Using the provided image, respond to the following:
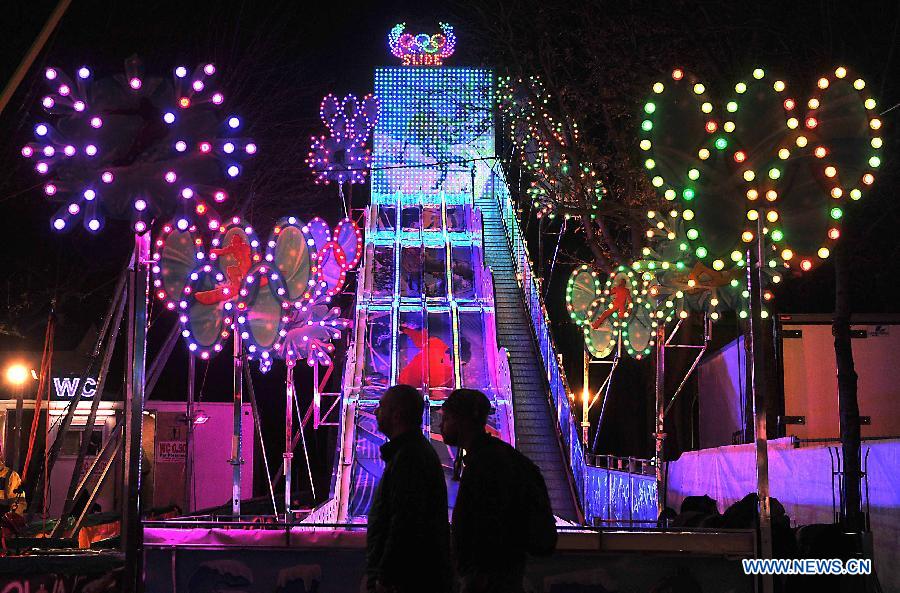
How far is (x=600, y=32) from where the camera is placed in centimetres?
1653

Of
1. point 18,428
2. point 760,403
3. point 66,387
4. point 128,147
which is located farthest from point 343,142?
point 760,403

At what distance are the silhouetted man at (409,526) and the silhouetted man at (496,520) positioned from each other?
0.12m

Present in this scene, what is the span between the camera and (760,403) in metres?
7.30

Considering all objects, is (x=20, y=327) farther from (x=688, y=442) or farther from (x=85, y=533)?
(x=688, y=442)

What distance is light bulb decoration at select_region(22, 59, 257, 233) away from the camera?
7.76 meters

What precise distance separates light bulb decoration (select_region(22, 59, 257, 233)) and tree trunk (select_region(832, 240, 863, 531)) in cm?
647

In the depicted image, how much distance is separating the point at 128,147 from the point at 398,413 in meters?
3.77

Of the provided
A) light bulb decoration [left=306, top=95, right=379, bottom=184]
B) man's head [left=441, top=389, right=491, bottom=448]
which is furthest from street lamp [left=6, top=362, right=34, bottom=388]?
man's head [left=441, top=389, right=491, bottom=448]

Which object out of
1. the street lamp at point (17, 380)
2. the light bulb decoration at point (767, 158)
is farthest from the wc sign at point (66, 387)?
the light bulb decoration at point (767, 158)

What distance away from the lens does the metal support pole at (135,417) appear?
7.22 metres

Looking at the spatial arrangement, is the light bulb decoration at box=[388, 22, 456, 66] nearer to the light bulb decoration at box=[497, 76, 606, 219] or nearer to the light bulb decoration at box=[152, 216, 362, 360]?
the light bulb decoration at box=[497, 76, 606, 219]

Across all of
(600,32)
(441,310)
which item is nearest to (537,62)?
(600,32)

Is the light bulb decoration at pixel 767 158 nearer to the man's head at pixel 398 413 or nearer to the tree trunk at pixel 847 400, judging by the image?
→ the tree trunk at pixel 847 400

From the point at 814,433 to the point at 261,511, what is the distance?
32.8 feet
